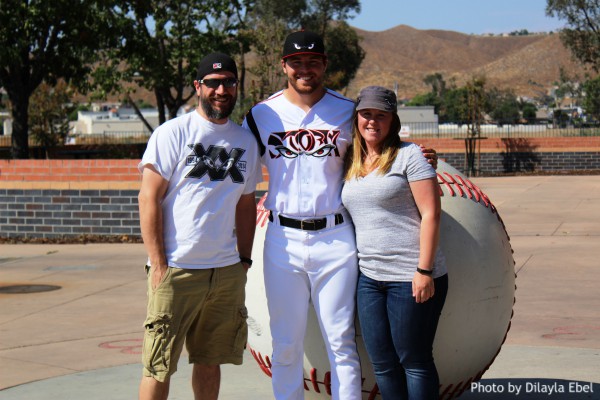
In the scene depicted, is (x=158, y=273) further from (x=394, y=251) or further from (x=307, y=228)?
(x=394, y=251)

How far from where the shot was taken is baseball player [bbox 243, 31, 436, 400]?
189 inches

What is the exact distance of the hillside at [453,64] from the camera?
141 meters

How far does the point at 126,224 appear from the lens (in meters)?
14.6

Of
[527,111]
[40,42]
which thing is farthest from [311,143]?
[527,111]

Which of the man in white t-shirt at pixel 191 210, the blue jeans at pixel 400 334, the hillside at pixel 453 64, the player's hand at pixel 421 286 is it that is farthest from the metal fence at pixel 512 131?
the hillside at pixel 453 64

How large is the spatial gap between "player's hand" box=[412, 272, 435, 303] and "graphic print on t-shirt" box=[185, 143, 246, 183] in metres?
1.03

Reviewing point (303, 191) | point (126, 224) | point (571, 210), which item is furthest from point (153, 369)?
point (571, 210)

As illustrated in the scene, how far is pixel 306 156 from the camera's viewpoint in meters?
4.86

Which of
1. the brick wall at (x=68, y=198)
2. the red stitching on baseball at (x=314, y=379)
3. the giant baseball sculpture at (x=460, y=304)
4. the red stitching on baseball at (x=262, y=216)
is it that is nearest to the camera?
the giant baseball sculpture at (x=460, y=304)

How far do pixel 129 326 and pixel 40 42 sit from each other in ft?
42.2

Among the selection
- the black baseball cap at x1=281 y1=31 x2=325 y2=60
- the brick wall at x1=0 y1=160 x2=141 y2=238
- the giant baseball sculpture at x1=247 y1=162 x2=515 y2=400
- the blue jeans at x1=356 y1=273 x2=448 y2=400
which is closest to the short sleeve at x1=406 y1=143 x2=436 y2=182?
the blue jeans at x1=356 y1=273 x2=448 y2=400

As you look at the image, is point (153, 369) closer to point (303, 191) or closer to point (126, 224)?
point (303, 191)

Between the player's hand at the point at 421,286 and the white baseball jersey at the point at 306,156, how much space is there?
0.55 m

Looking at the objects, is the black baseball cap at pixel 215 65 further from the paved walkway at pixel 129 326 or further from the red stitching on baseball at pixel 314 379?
the paved walkway at pixel 129 326
